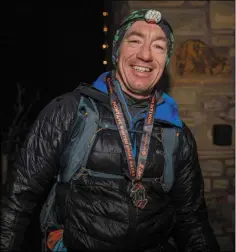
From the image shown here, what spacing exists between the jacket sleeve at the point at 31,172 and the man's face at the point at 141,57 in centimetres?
38

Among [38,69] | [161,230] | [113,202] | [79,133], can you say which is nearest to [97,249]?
[113,202]

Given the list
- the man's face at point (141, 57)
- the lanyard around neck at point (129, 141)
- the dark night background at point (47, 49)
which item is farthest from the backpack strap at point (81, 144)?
the dark night background at point (47, 49)

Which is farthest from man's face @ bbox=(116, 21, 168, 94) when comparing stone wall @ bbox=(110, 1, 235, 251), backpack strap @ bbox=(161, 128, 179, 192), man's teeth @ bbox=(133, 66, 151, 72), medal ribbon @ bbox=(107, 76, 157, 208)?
stone wall @ bbox=(110, 1, 235, 251)

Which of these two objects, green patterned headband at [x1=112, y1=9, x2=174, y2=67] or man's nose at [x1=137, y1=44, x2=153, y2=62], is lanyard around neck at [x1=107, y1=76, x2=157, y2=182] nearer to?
man's nose at [x1=137, y1=44, x2=153, y2=62]

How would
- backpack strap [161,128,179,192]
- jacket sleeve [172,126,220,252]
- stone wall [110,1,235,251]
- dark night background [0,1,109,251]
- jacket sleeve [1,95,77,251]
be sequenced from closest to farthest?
jacket sleeve [1,95,77,251] < backpack strap [161,128,179,192] < jacket sleeve [172,126,220,252] < stone wall [110,1,235,251] < dark night background [0,1,109,251]

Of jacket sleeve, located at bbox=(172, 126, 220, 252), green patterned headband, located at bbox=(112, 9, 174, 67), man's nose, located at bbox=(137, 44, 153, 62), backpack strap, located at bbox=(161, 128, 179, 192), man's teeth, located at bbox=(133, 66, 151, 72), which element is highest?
green patterned headband, located at bbox=(112, 9, 174, 67)

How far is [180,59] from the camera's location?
11.6 feet

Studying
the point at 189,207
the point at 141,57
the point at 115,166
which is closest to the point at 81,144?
the point at 115,166

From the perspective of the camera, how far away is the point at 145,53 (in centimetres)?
198

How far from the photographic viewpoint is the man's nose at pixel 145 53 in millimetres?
1974

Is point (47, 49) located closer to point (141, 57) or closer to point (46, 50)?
point (46, 50)

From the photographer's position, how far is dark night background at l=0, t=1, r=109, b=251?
5.75 metres

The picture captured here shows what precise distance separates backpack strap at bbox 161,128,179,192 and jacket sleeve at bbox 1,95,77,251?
52 centimetres

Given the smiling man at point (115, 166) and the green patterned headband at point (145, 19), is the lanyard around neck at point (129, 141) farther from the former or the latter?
the green patterned headband at point (145, 19)
